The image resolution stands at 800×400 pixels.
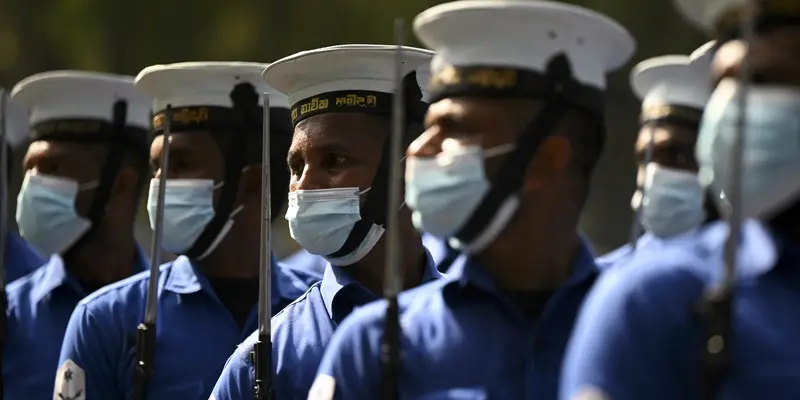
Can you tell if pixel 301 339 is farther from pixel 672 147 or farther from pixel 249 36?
pixel 249 36

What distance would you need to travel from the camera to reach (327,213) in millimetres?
4832

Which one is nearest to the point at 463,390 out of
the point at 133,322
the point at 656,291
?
the point at 656,291

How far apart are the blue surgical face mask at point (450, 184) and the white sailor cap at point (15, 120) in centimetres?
395

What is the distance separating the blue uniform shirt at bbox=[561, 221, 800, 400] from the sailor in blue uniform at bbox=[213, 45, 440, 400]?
5.83 feet

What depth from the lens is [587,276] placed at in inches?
150

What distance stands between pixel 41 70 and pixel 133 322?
10.7 metres

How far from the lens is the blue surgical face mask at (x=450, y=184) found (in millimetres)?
3693

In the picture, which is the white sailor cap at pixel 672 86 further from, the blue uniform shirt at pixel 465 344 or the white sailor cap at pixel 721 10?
the white sailor cap at pixel 721 10

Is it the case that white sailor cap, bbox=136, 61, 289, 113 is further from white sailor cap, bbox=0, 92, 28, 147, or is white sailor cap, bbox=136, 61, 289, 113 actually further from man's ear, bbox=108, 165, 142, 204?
white sailor cap, bbox=0, 92, 28, 147

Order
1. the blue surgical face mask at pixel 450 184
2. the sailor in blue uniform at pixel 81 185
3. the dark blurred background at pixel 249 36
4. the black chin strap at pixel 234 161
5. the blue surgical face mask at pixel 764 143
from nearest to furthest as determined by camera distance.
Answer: the blue surgical face mask at pixel 764 143
the blue surgical face mask at pixel 450 184
the black chin strap at pixel 234 161
the sailor in blue uniform at pixel 81 185
the dark blurred background at pixel 249 36

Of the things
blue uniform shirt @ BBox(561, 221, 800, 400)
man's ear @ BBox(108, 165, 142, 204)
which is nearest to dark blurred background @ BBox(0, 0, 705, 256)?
man's ear @ BBox(108, 165, 142, 204)

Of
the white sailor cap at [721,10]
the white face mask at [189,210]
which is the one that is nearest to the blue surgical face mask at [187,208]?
the white face mask at [189,210]

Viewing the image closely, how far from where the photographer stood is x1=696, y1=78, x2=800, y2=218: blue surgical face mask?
3096 millimetres

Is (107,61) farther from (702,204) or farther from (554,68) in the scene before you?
(554,68)
